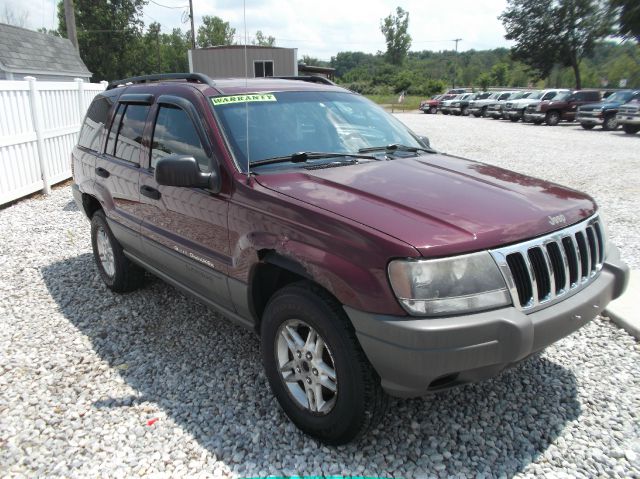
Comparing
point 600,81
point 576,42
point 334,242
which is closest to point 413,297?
point 334,242

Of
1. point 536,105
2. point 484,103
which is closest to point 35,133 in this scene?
point 536,105

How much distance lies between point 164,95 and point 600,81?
7902 centimetres

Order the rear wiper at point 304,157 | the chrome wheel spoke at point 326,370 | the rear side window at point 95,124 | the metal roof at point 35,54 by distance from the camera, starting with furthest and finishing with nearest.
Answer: the metal roof at point 35,54, the rear side window at point 95,124, the rear wiper at point 304,157, the chrome wheel spoke at point 326,370

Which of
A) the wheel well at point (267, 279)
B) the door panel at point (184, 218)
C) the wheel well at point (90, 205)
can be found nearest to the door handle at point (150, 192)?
the door panel at point (184, 218)

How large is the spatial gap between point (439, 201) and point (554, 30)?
169 feet

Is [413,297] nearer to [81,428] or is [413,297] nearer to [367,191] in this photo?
[367,191]

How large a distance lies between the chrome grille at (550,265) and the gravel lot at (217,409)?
0.88 meters

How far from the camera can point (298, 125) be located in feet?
11.6

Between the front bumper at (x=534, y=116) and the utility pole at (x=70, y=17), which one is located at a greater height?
the utility pole at (x=70, y=17)

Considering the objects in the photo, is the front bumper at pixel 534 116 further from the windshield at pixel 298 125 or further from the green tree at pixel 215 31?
the green tree at pixel 215 31

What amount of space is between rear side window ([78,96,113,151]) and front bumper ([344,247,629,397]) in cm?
351

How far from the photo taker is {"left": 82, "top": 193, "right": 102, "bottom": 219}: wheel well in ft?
16.8

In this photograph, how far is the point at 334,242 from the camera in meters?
2.46

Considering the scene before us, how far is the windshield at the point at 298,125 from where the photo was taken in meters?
3.31
